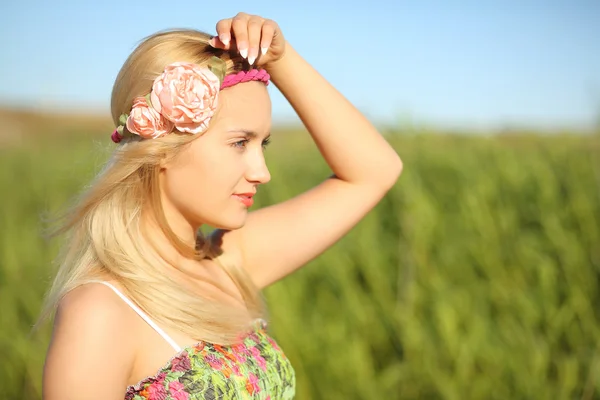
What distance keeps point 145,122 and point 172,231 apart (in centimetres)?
21

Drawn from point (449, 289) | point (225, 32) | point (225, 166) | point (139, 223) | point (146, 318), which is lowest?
point (449, 289)

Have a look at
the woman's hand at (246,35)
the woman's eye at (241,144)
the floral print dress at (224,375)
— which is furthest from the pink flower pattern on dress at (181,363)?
the woman's hand at (246,35)

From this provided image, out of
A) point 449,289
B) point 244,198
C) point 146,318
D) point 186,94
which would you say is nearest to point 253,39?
point 186,94

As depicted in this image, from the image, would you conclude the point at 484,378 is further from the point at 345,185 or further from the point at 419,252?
the point at 345,185

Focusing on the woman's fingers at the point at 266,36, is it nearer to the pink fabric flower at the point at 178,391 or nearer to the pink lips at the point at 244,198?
the pink lips at the point at 244,198

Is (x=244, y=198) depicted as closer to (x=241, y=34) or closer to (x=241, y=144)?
(x=241, y=144)

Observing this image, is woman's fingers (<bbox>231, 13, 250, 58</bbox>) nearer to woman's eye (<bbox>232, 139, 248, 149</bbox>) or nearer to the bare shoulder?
woman's eye (<bbox>232, 139, 248, 149</bbox>)

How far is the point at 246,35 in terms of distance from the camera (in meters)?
1.26

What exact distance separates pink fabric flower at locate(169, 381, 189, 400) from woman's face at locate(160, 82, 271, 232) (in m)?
0.29

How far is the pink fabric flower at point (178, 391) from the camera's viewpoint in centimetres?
117

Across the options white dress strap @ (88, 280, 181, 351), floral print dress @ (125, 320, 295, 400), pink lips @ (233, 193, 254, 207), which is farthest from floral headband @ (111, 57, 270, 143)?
floral print dress @ (125, 320, 295, 400)

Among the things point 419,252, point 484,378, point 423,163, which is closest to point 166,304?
point 484,378

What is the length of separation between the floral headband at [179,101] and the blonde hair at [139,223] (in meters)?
0.02

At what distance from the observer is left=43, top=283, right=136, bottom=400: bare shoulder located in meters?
1.06
